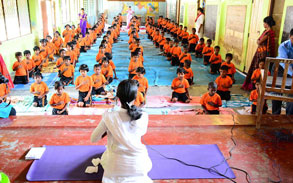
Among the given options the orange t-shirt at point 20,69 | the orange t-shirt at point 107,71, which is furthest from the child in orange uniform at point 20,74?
the orange t-shirt at point 107,71

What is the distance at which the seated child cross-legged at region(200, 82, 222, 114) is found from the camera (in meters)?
4.64

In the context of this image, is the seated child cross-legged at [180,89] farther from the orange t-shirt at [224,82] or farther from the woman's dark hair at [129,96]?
the woman's dark hair at [129,96]

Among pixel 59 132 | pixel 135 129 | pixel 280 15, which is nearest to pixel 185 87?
pixel 280 15

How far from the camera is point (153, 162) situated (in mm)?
2717

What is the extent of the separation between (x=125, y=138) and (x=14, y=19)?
8.13m

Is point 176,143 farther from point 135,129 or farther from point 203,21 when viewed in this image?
point 203,21

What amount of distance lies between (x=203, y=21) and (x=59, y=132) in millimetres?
10253

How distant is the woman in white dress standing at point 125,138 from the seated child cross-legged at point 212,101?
8.77 ft

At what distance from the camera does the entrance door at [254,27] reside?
23.1ft

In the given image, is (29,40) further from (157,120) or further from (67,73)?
(157,120)

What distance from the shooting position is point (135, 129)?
2.15 m

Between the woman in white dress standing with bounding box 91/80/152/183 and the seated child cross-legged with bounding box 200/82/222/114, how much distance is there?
267 cm

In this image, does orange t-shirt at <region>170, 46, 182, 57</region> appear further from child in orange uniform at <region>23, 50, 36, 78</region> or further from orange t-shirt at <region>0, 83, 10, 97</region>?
orange t-shirt at <region>0, 83, 10, 97</region>

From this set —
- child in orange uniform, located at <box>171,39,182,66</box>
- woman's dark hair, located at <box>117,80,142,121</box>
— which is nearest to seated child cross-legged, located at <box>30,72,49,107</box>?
woman's dark hair, located at <box>117,80,142,121</box>
